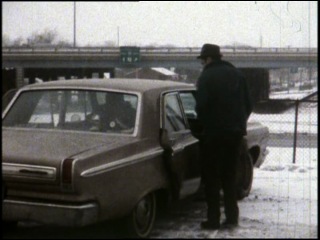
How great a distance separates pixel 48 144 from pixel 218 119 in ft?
4.41

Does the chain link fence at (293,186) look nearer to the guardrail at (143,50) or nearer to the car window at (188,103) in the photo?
the guardrail at (143,50)

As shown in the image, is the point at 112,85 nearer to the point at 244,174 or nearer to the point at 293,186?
the point at 244,174

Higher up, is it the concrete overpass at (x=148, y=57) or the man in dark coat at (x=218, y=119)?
the concrete overpass at (x=148, y=57)

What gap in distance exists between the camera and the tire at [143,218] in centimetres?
449

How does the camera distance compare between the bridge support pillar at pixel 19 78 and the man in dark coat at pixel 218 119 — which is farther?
the bridge support pillar at pixel 19 78

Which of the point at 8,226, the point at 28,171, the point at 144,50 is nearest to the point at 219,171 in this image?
the point at 28,171

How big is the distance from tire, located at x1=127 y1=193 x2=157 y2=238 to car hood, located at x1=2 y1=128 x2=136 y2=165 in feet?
1.59

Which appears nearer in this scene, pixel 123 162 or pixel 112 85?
pixel 123 162

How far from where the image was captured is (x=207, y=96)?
4.76 metres

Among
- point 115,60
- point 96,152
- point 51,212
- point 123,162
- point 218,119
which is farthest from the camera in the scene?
point 115,60

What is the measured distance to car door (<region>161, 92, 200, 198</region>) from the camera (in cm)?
490

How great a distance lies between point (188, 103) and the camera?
5996 millimetres

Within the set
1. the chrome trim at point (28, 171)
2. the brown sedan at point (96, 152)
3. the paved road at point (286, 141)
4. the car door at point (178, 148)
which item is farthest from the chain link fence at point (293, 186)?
the paved road at point (286, 141)

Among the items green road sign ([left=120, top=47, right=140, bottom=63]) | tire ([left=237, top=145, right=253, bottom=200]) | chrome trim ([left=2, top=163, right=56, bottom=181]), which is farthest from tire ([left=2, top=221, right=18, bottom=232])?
tire ([left=237, top=145, right=253, bottom=200])
